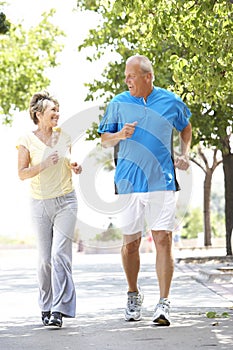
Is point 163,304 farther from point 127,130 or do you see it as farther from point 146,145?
point 127,130

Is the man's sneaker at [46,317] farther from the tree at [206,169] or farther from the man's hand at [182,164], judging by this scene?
the tree at [206,169]

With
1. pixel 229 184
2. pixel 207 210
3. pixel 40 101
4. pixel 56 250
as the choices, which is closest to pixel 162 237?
pixel 56 250

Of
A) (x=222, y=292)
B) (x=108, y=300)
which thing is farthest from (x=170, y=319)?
(x=222, y=292)

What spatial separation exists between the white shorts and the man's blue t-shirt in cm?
6

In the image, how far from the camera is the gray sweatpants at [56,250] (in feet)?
31.2

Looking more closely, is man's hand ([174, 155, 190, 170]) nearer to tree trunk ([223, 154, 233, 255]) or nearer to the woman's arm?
the woman's arm

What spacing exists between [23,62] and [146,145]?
3240 cm

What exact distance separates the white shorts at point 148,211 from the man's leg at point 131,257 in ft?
0.27

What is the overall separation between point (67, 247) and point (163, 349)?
1.96 meters

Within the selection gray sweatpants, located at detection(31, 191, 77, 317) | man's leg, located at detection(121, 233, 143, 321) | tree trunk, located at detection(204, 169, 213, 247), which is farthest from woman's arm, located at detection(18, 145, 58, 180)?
tree trunk, located at detection(204, 169, 213, 247)

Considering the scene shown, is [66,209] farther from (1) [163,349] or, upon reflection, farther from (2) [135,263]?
(1) [163,349]

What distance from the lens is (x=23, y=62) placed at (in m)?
41.5

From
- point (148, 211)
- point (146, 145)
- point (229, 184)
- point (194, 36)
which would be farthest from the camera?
point (229, 184)

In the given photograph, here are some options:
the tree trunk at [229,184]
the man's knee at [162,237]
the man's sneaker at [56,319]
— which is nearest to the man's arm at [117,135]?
the man's knee at [162,237]
